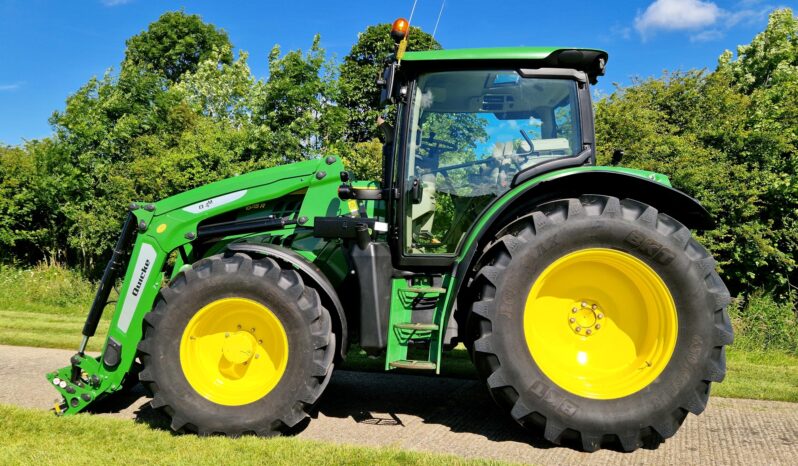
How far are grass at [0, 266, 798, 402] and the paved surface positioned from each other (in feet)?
1.81

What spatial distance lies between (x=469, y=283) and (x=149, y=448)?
228 cm

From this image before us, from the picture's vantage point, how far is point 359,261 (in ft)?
14.1

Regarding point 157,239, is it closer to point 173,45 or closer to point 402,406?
point 402,406

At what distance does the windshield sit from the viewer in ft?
14.1

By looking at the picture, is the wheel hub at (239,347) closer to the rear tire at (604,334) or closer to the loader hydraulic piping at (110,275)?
the loader hydraulic piping at (110,275)

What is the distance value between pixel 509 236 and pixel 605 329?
0.91m

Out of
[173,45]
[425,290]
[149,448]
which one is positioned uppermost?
[173,45]

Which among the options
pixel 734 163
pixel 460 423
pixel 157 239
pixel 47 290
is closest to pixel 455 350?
pixel 460 423

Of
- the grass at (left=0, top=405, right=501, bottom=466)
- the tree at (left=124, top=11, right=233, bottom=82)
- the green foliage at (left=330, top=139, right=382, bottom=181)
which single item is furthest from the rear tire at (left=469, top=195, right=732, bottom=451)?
the tree at (left=124, top=11, right=233, bottom=82)

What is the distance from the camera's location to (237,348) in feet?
14.0

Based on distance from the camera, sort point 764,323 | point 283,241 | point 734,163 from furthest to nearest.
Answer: point 734,163 → point 764,323 → point 283,241

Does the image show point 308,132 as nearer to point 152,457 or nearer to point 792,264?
point 792,264

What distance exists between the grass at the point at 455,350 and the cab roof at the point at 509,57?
2.93m

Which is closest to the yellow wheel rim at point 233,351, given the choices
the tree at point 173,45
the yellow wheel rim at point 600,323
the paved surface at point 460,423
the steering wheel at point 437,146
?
the paved surface at point 460,423
